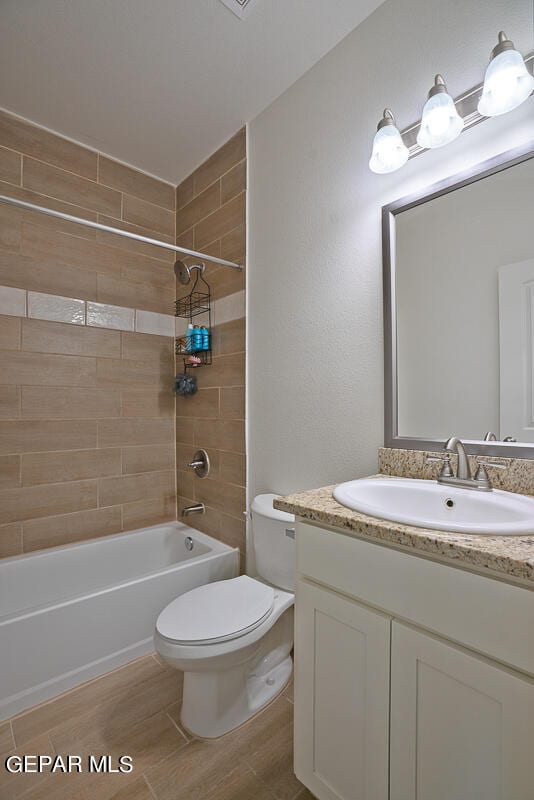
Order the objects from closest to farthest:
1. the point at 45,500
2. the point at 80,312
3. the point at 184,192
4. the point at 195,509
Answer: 1. the point at 45,500
2. the point at 80,312
3. the point at 195,509
4. the point at 184,192

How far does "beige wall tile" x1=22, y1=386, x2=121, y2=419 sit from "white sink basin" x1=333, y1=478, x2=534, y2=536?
1.65m

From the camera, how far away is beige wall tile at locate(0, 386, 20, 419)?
1.96 metres

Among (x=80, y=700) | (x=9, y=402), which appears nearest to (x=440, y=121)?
(x=9, y=402)

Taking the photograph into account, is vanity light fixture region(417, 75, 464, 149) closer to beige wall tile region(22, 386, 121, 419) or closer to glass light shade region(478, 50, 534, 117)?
glass light shade region(478, 50, 534, 117)

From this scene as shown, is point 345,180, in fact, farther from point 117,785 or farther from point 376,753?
point 117,785

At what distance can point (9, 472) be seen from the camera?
1.98 m

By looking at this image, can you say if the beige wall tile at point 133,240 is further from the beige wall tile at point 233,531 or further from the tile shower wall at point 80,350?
the beige wall tile at point 233,531

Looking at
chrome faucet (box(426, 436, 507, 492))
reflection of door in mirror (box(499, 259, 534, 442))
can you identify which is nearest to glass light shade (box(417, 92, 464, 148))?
reflection of door in mirror (box(499, 259, 534, 442))

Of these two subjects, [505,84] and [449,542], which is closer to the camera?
[449,542]

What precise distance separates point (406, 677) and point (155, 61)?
7.75 ft

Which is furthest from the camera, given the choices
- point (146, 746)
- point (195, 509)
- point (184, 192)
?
point (184, 192)

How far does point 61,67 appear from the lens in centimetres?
171

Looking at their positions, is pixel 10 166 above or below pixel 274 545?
above

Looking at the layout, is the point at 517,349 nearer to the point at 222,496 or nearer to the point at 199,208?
the point at 222,496
